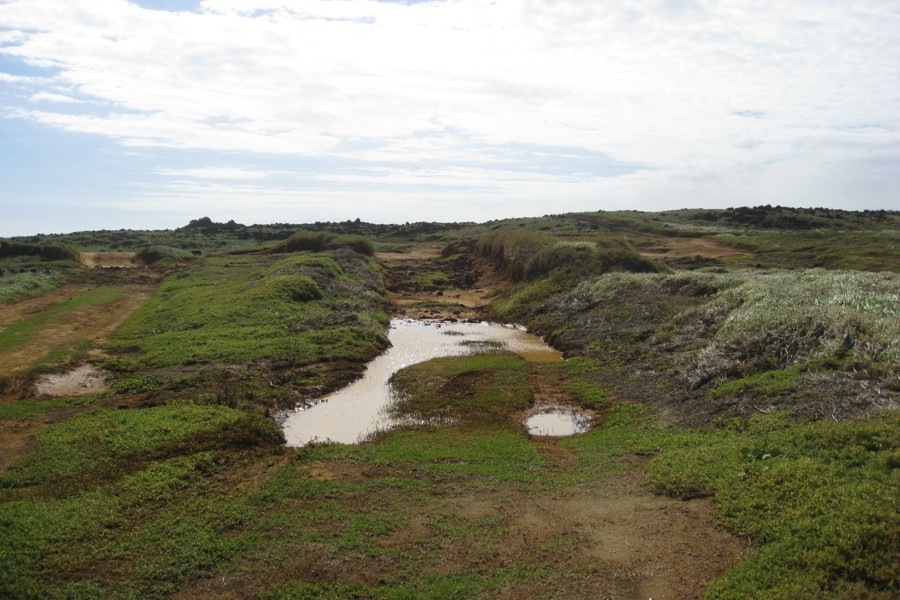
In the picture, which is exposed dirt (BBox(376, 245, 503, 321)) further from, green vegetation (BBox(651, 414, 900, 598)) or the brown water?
green vegetation (BBox(651, 414, 900, 598))

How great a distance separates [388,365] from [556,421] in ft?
35.0

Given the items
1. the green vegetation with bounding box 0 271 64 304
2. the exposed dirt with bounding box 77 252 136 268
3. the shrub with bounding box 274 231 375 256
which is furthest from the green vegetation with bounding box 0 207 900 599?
the exposed dirt with bounding box 77 252 136 268

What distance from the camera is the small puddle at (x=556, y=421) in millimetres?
19766

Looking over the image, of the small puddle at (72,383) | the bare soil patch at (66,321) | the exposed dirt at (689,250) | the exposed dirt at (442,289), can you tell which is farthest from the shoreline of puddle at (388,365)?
the exposed dirt at (689,250)

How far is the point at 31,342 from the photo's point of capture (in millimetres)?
28719

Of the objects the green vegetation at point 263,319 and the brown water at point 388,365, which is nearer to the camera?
the brown water at point 388,365

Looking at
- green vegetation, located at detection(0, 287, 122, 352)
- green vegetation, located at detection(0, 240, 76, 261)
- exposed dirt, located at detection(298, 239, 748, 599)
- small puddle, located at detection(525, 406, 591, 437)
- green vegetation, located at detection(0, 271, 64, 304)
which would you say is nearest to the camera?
exposed dirt, located at detection(298, 239, 748, 599)

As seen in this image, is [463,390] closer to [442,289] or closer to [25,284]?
[442,289]

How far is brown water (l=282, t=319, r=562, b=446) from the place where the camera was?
798 inches

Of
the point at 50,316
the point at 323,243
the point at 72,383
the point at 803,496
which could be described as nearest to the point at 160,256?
the point at 323,243

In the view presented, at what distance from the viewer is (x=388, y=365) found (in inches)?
1145

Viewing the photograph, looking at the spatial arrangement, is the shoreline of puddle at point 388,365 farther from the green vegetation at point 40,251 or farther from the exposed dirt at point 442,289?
the green vegetation at point 40,251

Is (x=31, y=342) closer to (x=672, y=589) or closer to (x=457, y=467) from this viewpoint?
(x=457, y=467)

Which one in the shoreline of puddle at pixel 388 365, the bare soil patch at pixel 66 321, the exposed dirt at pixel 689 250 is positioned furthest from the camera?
the exposed dirt at pixel 689 250
